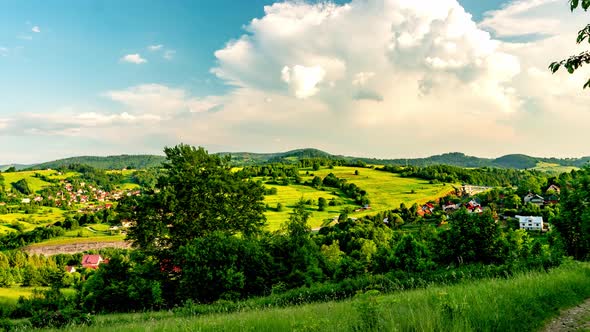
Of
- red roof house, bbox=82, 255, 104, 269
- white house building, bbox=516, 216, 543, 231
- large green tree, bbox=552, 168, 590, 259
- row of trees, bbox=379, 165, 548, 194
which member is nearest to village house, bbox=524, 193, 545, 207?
row of trees, bbox=379, 165, 548, 194

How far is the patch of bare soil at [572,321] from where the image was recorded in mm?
6547

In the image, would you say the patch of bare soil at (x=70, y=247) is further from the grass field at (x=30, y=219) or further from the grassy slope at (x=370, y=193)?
the grassy slope at (x=370, y=193)

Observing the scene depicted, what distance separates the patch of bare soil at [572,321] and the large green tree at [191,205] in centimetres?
2456

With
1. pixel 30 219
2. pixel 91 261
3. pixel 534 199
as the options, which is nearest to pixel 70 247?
pixel 91 261

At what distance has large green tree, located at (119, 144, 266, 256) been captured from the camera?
27938 mm

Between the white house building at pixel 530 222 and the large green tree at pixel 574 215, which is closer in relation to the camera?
the large green tree at pixel 574 215

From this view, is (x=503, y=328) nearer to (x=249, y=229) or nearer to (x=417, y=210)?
(x=249, y=229)

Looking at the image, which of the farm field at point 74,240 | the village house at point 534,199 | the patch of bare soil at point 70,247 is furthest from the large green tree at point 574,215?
the farm field at point 74,240

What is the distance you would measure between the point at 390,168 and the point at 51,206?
6312 inches

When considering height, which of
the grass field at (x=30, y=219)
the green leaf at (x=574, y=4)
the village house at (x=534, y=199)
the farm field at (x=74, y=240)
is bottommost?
the farm field at (x=74, y=240)

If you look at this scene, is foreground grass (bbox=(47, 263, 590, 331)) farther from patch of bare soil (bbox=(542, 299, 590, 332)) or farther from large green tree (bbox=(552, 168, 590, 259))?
large green tree (bbox=(552, 168, 590, 259))

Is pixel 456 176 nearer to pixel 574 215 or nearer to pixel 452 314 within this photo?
pixel 574 215

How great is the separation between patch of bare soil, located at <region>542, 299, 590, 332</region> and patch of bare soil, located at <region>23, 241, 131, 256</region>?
112 metres

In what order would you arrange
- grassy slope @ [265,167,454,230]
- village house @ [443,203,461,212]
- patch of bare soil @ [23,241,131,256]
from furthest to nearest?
grassy slope @ [265,167,454,230] < village house @ [443,203,461,212] < patch of bare soil @ [23,241,131,256]
